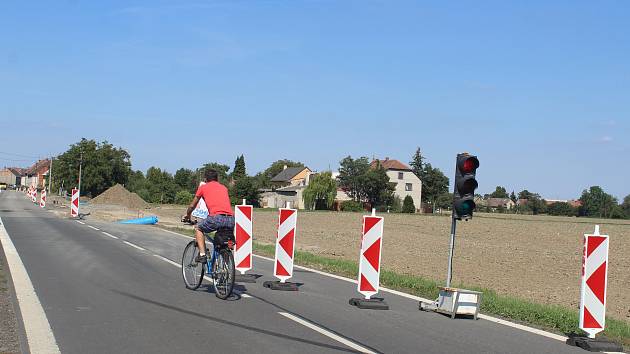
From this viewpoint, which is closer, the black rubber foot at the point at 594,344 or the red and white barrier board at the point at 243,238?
the black rubber foot at the point at 594,344

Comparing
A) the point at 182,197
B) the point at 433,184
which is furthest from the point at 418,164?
the point at 182,197

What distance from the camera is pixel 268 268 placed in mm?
16500

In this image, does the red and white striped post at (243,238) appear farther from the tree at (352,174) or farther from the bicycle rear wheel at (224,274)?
the tree at (352,174)

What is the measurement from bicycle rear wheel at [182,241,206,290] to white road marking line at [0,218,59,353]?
2.48 metres

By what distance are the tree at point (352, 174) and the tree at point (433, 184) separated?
23302 mm

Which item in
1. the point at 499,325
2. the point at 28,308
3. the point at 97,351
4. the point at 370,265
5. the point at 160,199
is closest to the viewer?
the point at 97,351

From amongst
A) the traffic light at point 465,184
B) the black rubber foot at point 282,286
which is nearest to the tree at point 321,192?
the black rubber foot at point 282,286

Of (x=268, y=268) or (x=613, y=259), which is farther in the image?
(x=613, y=259)

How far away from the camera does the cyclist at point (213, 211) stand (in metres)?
10.9

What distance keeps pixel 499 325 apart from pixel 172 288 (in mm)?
5344

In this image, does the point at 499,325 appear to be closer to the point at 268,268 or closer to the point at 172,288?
the point at 172,288

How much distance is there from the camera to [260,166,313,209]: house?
438 feet

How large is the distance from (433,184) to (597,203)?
49720mm

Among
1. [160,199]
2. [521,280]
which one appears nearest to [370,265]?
[521,280]
